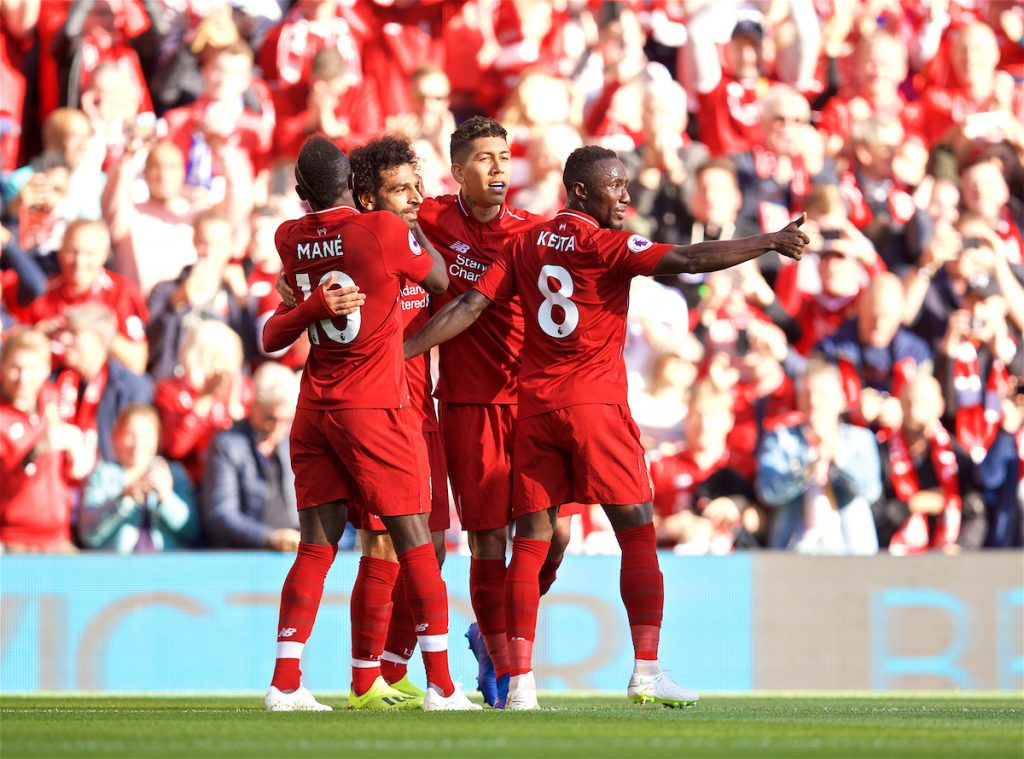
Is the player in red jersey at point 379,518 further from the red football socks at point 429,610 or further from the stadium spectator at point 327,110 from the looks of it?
the stadium spectator at point 327,110

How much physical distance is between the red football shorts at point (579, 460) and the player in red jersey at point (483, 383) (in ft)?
1.30

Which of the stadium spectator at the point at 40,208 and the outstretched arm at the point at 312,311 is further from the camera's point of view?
the stadium spectator at the point at 40,208

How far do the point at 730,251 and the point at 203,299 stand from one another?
5.64 meters

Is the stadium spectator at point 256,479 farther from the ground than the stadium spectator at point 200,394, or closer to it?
closer to it

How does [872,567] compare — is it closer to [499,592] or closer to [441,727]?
[499,592]

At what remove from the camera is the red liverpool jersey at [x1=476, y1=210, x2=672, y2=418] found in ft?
21.9

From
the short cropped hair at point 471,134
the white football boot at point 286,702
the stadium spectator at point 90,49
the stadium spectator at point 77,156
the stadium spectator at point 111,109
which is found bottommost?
the white football boot at point 286,702

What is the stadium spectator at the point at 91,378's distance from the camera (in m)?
10.7

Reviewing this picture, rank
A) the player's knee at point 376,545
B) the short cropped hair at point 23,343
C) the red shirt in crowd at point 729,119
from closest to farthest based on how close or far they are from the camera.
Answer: the player's knee at point 376,545, the short cropped hair at point 23,343, the red shirt in crowd at point 729,119

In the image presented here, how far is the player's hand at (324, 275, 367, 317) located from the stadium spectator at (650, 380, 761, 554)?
16.1ft

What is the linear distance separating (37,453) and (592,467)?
482 cm

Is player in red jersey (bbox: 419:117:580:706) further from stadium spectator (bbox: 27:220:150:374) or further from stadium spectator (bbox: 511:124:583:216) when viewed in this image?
stadium spectator (bbox: 511:124:583:216)

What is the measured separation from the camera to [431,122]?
12.2 m

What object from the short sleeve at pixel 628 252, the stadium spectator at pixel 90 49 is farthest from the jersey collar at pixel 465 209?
the stadium spectator at pixel 90 49
